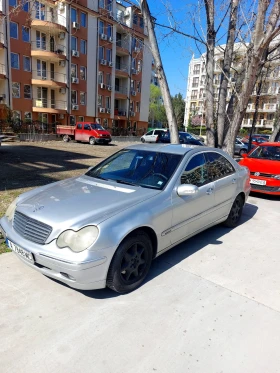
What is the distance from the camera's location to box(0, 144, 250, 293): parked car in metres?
2.58

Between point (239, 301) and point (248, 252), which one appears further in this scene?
point (248, 252)

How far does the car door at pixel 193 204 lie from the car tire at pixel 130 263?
0.51 metres

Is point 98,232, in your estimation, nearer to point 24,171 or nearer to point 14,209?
point 14,209

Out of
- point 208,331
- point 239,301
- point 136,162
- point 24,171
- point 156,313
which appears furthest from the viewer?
point 24,171

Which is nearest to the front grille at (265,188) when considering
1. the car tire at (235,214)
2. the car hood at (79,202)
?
the car tire at (235,214)

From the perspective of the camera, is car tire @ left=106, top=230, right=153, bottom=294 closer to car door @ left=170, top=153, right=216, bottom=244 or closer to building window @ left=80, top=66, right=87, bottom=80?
car door @ left=170, top=153, right=216, bottom=244

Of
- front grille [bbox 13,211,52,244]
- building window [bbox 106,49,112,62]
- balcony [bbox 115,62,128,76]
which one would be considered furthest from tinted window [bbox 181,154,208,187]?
balcony [bbox 115,62,128,76]

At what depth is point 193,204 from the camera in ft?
12.1

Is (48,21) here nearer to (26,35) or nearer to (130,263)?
(26,35)

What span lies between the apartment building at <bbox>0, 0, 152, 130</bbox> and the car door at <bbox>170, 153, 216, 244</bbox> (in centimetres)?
2008

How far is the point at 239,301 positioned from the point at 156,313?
940 mm

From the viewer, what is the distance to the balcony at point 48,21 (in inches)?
996

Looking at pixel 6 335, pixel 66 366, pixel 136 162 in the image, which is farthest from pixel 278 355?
pixel 136 162

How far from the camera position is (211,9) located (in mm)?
9109
